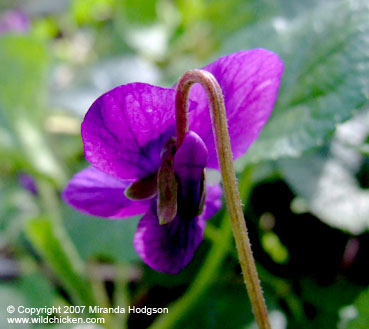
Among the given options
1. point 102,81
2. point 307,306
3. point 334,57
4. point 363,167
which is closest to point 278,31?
point 334,57

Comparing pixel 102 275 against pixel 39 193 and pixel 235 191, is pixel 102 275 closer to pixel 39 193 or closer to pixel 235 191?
pixel 39 193

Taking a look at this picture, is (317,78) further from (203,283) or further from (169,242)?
(203,283)

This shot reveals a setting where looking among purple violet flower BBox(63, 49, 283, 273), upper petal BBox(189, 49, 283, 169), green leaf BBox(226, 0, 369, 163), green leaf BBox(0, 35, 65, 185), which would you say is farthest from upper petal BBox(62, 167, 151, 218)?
green leaf BBox(0, 35, 65, 185)

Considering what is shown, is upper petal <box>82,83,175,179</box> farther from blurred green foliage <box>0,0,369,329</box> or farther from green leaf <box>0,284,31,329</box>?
green leaf <box>0,284,31,329</box>

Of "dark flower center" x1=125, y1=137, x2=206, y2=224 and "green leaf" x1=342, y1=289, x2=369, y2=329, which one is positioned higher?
"dark flower center" x1=125, y1=137, x2=206, y2=224

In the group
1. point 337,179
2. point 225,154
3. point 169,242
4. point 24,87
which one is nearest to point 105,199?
point 169,242

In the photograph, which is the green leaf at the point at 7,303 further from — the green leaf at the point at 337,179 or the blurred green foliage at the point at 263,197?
the green leaf at the point at 337,179
